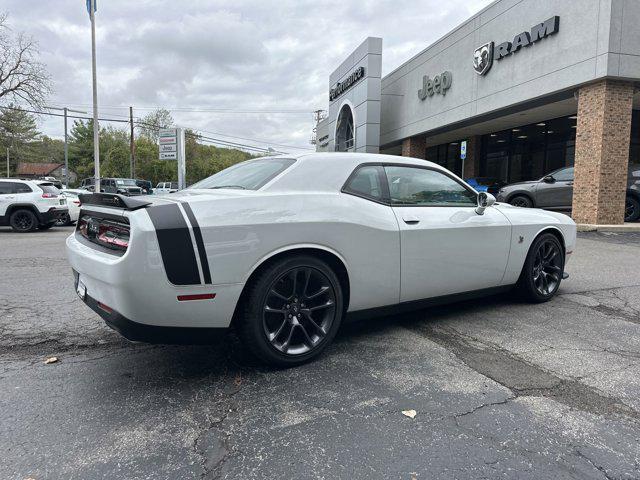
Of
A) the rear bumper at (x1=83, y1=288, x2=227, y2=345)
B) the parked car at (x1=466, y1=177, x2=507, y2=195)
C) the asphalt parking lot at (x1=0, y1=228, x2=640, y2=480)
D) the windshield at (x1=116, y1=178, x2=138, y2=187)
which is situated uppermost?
the windshield at (x1=116, y1=178, x2=138, y2=187)

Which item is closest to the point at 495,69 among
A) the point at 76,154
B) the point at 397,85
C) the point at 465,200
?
the point at 397,85

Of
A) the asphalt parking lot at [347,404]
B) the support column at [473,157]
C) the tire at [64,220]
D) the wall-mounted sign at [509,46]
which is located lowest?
the asphalt parking lot at [347,404]

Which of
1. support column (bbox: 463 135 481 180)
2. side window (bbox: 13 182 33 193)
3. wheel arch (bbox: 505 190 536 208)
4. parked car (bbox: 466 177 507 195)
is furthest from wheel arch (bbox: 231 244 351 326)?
support column (bbox: 463 135 481 180)

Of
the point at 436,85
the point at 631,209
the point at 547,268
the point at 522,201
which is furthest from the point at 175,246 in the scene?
the point at 436,85

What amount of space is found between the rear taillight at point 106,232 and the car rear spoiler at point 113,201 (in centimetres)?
11

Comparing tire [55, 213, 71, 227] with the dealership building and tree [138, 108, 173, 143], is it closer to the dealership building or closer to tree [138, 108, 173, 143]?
the dealership building

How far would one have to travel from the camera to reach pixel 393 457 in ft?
7.22

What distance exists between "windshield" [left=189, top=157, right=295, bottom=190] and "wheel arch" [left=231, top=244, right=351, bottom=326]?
0.54 m

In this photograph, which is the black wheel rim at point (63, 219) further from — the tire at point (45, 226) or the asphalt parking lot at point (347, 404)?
the asphalt parking lot at point (347, 404)

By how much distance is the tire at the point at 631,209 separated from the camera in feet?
42.3

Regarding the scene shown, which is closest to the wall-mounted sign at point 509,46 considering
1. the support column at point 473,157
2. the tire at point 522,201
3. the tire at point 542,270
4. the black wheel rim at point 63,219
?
the tire at point 522,201

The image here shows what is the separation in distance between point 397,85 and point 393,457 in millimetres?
23607

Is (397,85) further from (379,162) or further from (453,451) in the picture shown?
(453,451)

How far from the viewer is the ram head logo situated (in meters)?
15.7
